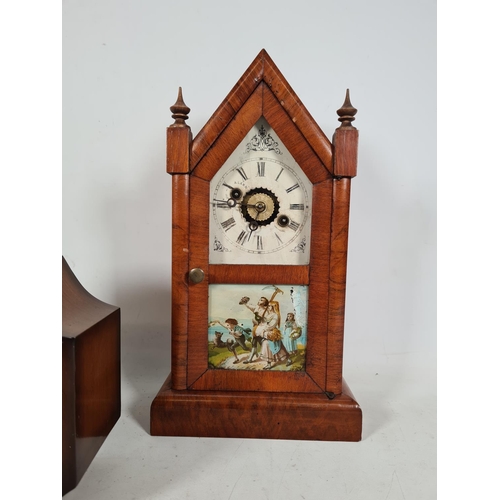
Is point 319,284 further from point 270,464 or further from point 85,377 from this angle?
point 85,377

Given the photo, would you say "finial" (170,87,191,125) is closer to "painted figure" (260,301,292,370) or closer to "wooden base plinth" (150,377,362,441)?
"painted figure" (260,301,292,370)

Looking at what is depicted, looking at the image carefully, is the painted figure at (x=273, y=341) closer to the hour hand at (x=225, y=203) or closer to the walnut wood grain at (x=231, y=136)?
the hour hand at (x=225, y=203)

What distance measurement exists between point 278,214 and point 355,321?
767mm

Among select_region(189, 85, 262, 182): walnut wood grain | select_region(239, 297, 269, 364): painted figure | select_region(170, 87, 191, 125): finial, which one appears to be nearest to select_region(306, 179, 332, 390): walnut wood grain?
select_region(239, 297, 269, 364): painted figure

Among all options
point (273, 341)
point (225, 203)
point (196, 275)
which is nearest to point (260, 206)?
point (225, 203)

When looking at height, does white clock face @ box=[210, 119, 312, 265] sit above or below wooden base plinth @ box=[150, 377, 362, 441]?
above

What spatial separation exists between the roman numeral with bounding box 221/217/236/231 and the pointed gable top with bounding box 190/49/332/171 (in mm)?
155

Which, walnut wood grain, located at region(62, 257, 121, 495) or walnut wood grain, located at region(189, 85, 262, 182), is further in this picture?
walnut wood grain, located at region(189, 85, 262, 182)

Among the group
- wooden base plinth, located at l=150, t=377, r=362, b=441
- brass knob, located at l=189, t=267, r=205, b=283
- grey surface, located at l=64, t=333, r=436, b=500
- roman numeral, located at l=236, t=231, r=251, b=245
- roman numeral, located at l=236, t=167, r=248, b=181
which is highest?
roman numeral, located at l=236, t=167, r=248, b=181

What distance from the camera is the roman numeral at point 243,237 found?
119cm

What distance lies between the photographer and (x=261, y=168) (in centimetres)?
118

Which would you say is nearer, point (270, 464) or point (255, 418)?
point (270, 464)

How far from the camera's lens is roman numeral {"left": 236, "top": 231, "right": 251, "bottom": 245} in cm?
119

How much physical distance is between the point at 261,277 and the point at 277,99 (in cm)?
43
